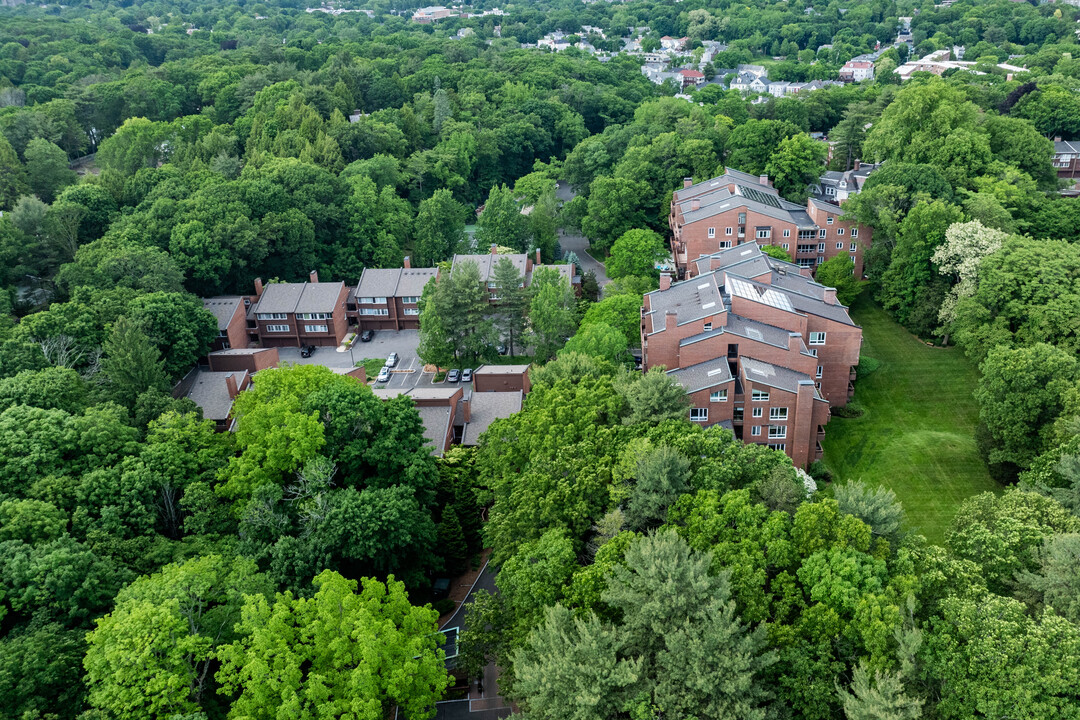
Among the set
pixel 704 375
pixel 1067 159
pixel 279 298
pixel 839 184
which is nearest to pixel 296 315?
pixel 279 298

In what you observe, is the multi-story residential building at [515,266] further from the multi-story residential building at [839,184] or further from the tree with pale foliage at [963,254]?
the tree with pale foliage at [963,254]

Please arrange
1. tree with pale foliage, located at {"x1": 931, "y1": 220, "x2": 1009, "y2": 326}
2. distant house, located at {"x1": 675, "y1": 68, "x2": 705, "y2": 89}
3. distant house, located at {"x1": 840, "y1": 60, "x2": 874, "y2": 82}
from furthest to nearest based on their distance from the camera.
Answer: distant house, located at {"x1": 675, "y1": 68, "x2": 705, "y2": 89} < distant house, located at {"x1": 840, "y1": 60, "x2": 874, "y2": 82} < tree with pale foliage, located at {"x1": 931, "y1": 220, "x2": 1009, "y2": 326}

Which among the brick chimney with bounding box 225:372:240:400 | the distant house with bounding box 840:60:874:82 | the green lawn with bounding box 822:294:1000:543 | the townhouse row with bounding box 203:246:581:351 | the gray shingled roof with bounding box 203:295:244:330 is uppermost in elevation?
the distant house with bounding box 840:60:874:82

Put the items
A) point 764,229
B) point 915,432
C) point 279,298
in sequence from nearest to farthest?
point 915,432 < point 764,229 < point 279,298

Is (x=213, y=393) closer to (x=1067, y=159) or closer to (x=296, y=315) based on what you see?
(x=296, y=315)

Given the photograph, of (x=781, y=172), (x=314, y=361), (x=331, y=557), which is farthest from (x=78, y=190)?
(x=781, y=172)

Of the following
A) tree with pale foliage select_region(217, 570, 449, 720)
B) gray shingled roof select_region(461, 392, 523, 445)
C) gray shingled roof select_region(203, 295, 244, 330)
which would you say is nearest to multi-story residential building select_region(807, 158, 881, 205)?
gray shingled roof select_region(461, 392, 523, 445)

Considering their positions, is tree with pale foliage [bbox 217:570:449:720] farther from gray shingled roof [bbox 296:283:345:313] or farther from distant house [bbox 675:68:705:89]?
distant house [bbox 675:68:705:89]
